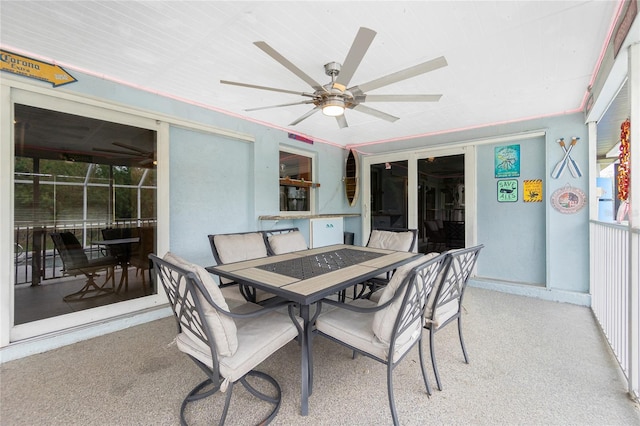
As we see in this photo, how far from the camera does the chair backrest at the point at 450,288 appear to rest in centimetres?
179

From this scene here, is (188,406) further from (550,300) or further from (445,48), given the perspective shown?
(550,300)

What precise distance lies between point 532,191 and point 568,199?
0.41 m

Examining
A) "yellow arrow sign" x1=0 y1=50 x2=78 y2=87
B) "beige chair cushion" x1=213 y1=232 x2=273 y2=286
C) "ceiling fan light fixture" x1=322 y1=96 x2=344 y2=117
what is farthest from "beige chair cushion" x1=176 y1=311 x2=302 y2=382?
"yellow arrow sign" x1=0 y1=50 x2=78 y2=87

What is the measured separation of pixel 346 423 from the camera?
1.48 m

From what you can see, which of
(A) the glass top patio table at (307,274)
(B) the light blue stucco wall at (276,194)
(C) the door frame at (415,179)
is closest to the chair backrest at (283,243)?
(A) the glass top patio table at (307,274)

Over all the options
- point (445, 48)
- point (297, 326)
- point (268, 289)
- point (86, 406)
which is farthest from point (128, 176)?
point (445, 48)

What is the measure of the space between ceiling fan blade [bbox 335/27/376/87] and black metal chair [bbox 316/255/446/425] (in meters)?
1.24

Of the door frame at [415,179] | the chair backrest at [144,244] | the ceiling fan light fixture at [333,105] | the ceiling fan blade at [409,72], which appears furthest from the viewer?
the door frame at [415,179]

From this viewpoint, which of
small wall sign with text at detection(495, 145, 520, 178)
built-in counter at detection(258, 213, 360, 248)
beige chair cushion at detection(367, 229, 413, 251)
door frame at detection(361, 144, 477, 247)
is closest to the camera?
beige chair cushion at detection(367, 229, 413, 251)

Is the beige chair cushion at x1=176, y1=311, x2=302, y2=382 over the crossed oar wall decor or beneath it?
beneath

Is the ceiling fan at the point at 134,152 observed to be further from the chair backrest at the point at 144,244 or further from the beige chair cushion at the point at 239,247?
the beige chair cushion at the point at 239,247

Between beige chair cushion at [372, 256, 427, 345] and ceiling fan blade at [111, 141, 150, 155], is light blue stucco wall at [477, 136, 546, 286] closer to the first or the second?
beige chair cushion at [372, 256, 427, 345]

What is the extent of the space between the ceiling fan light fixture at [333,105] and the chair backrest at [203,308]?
1561 mm

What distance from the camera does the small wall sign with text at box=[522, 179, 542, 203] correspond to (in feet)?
12.2
